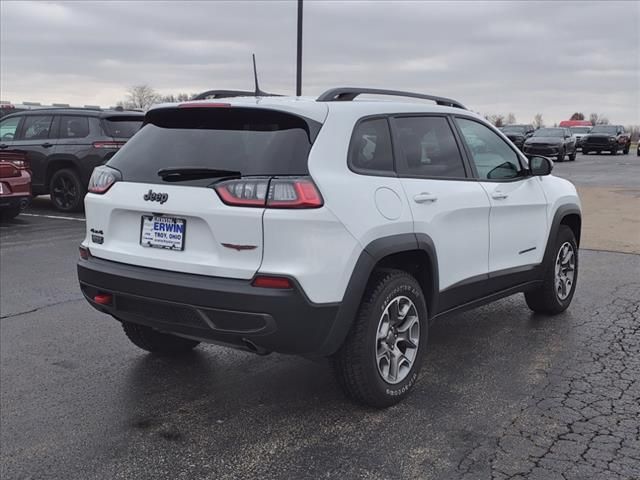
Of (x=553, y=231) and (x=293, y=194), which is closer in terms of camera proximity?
(x=293, y=194)

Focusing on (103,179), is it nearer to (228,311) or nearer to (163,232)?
(163,232)

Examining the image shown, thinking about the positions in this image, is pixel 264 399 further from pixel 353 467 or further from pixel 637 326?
pixel 637 326

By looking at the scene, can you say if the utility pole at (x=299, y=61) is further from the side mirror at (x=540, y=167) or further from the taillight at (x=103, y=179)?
the taillight at (x=103, y=179)

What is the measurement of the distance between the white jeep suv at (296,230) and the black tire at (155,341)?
0.20 ft

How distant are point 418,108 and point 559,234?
6.78 feet

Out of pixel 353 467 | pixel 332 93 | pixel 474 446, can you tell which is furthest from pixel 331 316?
pixel 332 93

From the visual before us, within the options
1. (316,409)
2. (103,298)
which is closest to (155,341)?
(103,298)

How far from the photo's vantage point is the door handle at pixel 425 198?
3.97m

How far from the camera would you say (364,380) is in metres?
3.72

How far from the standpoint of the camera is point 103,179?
400 centimetres

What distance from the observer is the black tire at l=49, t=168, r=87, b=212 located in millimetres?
12648

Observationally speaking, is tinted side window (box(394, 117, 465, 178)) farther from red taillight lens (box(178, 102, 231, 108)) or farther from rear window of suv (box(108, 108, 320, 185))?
red taillight lens (box(178, 102, 231, 108))

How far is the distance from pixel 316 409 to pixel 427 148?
1.75m

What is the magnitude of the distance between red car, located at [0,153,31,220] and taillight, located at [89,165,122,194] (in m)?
7.75
